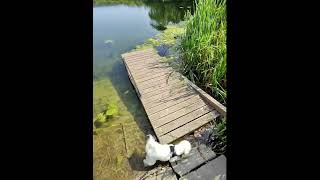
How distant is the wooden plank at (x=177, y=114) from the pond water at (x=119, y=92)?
5.1 inches


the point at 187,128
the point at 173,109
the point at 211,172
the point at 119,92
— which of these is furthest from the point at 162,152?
the point at 119,92

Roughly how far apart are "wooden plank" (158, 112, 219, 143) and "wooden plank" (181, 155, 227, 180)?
58 cm

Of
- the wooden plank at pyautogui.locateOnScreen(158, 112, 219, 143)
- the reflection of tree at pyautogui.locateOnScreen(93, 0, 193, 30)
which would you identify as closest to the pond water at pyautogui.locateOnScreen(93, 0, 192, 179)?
the reflection of tree at pyautogui.locateOnScreen(93, 0, 193, 30)

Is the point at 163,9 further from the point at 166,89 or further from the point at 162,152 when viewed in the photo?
the point at 162,152

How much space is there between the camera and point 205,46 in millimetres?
3824

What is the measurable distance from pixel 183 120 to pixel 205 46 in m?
1.12

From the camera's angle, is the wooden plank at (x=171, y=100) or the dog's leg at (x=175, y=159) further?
the wooden plank at (x=171, y=100)

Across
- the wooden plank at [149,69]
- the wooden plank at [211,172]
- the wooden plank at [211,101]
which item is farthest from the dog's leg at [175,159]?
the wooden plank at [149,69]

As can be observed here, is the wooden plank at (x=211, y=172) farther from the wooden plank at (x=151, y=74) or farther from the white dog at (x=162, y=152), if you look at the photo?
the wooden plank at (x=151, y=74)

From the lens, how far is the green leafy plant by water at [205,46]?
376cm
